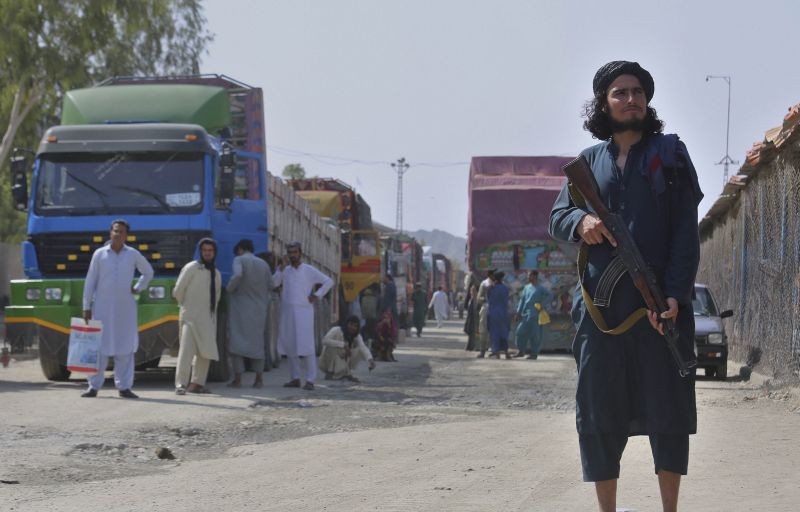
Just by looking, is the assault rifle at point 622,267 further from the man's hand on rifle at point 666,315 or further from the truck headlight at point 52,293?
the truck headlight at point 52,293

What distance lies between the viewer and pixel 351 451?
9.50 m

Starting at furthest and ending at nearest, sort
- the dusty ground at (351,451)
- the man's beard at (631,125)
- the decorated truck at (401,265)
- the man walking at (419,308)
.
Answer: the man walking at (419,308)
the decorated truck at (401,265)
the dusty ground at (351,451)
the man's beard at (631,125)

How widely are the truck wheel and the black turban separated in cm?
1169

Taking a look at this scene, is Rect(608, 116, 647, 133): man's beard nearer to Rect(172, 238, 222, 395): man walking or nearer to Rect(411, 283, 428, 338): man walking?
Rect(172, 238, 222, 395): man walking

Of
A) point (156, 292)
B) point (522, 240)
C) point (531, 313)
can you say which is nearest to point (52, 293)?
point (156, 292)

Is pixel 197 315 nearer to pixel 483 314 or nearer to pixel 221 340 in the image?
pixel 221 340

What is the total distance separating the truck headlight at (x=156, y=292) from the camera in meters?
15.7

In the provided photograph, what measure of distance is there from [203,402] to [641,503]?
737 centimetres

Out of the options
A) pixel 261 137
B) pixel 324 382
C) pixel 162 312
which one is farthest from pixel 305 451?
pixel 261 137

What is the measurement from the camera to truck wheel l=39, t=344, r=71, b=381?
626 inches

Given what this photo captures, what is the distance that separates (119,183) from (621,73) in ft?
37.7

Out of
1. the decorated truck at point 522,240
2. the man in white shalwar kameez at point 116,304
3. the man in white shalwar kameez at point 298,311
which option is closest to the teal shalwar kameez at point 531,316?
the decorated truck at point 522,240

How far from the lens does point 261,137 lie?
63.2 ft

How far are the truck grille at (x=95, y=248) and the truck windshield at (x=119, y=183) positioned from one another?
28 centimetres
